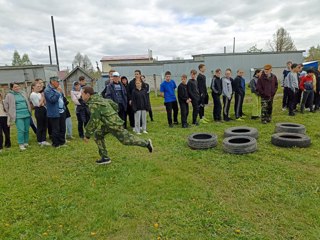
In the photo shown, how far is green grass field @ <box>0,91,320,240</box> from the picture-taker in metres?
3.07

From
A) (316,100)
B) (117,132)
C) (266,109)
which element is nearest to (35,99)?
(117,132)

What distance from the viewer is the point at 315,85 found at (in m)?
9.50

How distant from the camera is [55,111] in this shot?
6465 millimetres

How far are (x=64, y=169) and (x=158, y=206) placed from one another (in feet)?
8.63

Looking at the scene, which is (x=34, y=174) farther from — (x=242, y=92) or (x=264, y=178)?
(x=242, y=92)

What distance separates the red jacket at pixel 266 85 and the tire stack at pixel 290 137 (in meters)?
1.50

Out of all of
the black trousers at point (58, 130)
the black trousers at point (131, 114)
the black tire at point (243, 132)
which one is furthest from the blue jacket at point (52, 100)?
the black tire at point (243, 132)

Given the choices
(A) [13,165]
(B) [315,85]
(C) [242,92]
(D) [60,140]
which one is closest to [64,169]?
(A) [13,165]

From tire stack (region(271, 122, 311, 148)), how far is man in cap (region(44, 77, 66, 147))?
18.5 feet

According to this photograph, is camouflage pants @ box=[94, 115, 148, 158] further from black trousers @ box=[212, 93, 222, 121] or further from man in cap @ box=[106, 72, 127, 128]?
black trousers @ box=[212, 93, 222, 121]

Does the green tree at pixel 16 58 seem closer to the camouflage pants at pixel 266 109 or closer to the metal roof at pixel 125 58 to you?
the metal roof at pixel 125 58

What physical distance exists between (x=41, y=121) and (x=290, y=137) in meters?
6.83

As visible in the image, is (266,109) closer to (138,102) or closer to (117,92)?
(138,102)

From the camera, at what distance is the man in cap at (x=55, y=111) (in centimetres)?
625
